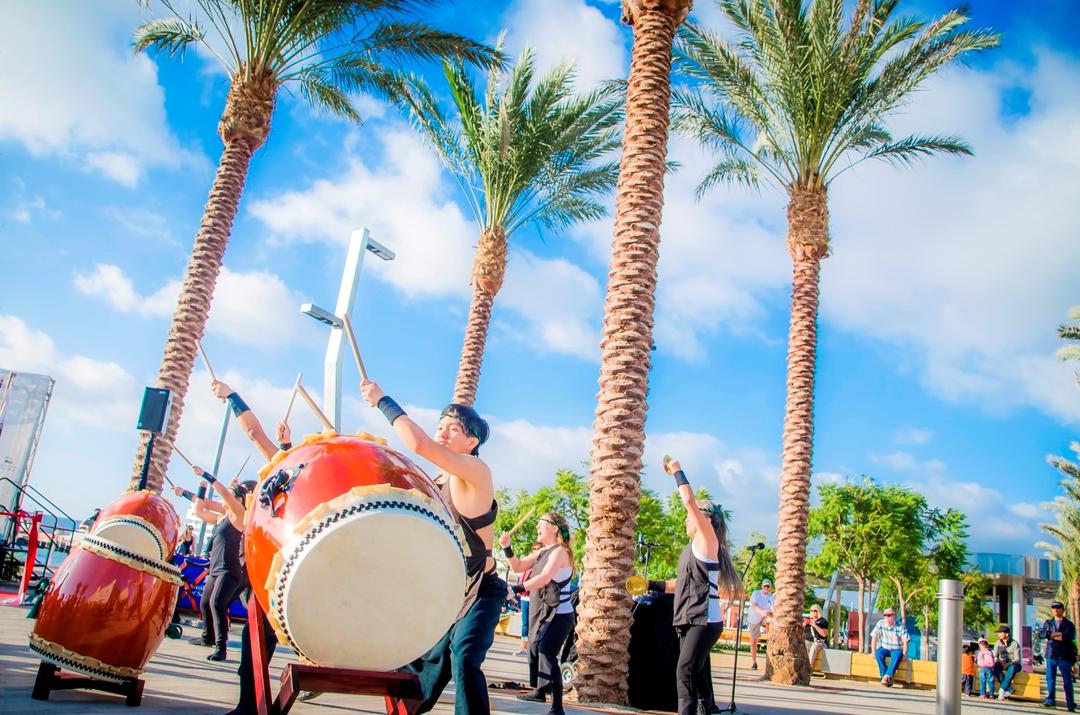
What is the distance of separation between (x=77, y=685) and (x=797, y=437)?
12.1 m

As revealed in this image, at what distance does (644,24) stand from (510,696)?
872cm

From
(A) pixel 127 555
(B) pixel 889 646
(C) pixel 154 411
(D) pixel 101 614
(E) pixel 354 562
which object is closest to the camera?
(E) pixel 354 562

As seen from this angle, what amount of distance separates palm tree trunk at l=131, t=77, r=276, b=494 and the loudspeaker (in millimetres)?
6989

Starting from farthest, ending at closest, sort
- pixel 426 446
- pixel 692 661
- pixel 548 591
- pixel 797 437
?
pixel 797 437, pixel 548 591, pixel 692 661, pixel 426 446

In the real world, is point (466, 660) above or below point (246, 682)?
above

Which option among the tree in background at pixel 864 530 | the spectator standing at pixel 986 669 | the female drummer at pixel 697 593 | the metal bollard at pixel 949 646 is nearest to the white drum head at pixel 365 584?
the female drummer at pixel 697 593

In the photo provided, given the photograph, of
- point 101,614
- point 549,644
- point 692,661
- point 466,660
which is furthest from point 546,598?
point 101,614

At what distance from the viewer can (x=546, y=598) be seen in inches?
320

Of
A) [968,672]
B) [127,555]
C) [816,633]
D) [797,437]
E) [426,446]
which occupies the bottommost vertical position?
[968,672]

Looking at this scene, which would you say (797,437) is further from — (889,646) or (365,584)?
(365,584)

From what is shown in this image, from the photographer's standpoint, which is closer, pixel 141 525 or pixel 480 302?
pixel 141 525

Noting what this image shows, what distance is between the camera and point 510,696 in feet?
28.0

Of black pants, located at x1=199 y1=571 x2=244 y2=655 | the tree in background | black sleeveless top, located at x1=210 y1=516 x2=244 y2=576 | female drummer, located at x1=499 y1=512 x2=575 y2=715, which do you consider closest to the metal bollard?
female drummer, located at x1=499 y1=512 x2=575 y2=715

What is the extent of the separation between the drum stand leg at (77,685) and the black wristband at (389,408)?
8.60 ft
